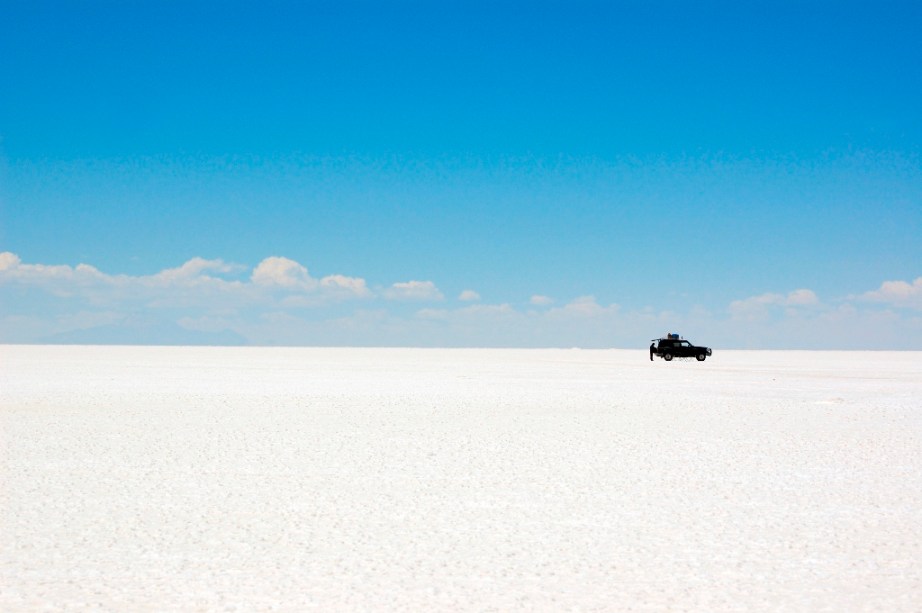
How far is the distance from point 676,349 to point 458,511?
1922 inches

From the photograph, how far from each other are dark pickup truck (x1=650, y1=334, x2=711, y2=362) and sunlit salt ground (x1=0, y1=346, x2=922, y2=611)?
36709mm

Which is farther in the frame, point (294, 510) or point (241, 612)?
point (294, 510)

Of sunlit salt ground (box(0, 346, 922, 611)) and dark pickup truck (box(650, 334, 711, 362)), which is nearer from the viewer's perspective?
sunlit salt ground (box(0, 346, 922, 611))

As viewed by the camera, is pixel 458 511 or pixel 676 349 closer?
pixel 458 511

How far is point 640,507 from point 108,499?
5.43 meters

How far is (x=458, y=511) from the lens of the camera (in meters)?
8.45

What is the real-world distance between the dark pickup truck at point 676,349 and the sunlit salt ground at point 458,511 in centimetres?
3671

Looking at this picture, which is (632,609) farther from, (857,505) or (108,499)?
(108,499)

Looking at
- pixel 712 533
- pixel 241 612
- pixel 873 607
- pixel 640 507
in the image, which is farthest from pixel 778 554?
pixel 241 612

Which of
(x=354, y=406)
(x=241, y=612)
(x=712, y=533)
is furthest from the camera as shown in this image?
(x=354, y=406)

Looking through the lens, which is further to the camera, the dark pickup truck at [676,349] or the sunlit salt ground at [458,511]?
the dark pickup truck at [676,349]

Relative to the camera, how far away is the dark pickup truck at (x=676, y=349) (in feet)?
178

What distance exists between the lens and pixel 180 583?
19.8ft

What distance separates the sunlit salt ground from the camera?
5.90 m
